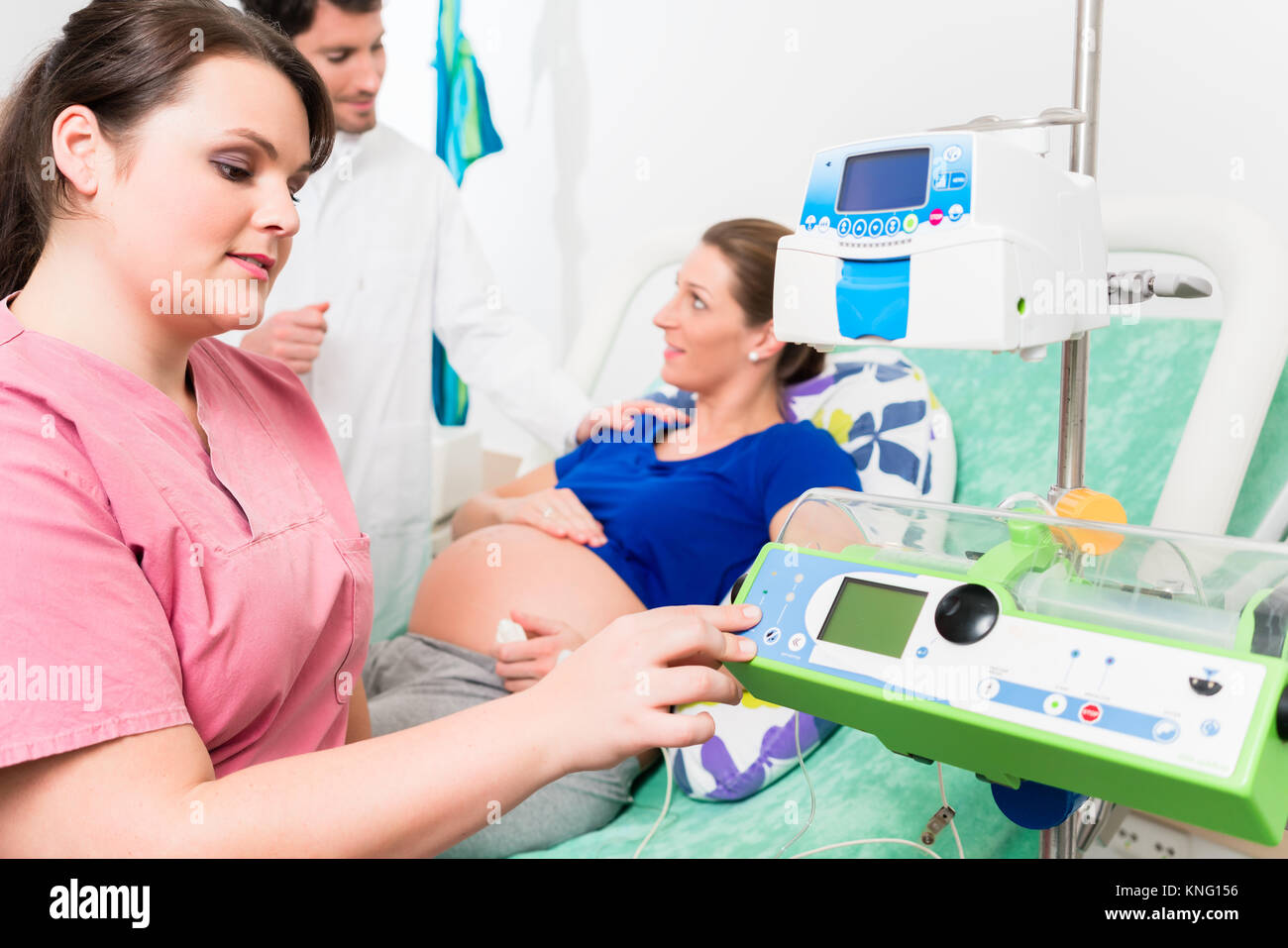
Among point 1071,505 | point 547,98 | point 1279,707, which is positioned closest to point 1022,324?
point 1071,505

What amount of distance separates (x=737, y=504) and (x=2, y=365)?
1.13 m

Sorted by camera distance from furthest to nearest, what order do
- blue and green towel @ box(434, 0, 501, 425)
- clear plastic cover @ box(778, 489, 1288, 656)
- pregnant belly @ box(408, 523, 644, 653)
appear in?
1. blue and green towel @ box(434, 0, 501, 425)
2. pregnant belly @ box(408, 523, 644, 653)
3. clear plastic cover @ box(778, 489, 1288, 656)

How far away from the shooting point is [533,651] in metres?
1.48

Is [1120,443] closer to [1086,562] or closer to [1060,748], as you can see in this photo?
[1086,562]

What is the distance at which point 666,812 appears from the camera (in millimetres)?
1406

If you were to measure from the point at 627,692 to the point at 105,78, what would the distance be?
70 cm

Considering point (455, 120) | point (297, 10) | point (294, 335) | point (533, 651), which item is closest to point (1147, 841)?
point (533, 651)

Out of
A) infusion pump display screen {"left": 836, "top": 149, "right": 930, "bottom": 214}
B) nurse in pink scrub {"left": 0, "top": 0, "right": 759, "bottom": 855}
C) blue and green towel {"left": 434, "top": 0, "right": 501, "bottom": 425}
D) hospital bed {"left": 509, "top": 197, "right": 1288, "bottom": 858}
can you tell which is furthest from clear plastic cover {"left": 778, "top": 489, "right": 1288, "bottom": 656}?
blue and green towel {"left": 434, "top": 0, "right": 501, "bottom": 425}

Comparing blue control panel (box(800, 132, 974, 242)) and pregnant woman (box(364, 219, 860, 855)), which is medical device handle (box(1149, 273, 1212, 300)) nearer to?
blue control panel (box(800, 132, 974, 242))

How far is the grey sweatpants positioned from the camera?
1280 millimetres

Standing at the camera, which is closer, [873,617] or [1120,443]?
[873,617]

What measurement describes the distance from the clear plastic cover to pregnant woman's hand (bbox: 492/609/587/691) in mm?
625

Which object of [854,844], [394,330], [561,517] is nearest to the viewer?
[854,844]
